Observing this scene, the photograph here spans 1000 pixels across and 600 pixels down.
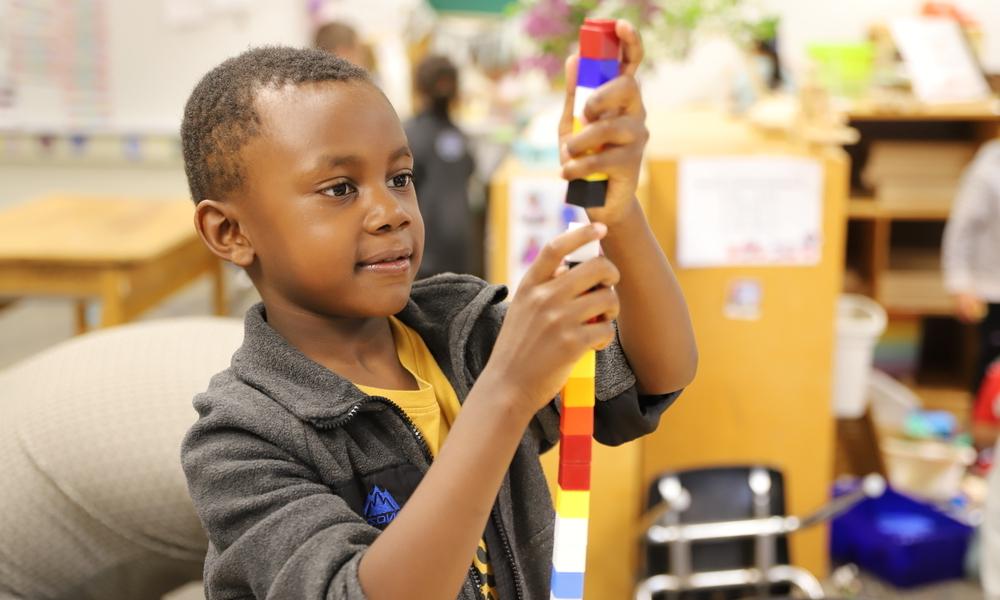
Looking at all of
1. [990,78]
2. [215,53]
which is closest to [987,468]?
[990,78]

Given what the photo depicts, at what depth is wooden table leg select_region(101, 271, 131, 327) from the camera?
8.46 feet

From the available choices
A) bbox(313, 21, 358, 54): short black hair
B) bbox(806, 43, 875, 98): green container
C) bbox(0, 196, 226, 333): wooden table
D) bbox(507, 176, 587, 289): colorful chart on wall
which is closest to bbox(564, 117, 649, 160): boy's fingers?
bbox(507, 176, 587, 289): colorful chart on wall

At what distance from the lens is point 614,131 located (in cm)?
65

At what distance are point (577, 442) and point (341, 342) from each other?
10.4 inches

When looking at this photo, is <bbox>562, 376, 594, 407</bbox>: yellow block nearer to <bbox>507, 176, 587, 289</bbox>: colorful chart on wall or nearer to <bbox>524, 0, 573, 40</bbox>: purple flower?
<bbox>507, 176, 587, 289</bbox>: colorful chart on wall

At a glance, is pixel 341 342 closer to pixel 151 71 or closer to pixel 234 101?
pixel 234 101

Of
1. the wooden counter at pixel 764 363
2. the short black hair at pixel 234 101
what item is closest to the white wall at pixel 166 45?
the wooden counter at pixel 764 363

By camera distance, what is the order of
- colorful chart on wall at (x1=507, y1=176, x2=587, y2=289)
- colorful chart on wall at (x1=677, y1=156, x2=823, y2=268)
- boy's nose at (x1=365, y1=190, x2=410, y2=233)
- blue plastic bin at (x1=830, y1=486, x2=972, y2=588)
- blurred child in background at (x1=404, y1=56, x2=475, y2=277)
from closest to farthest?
boy's nose at (x1=365, y1=190, x2=410, y2=233) → colorful chart on wall at (x1=507, y1=176, x2=587, y2=289) → colorful chart on wall at (x1=677, y1=156, x2=823, y2=268) → blue plastic bin at (x1=830, y1=486, x2=972, y2=588) → blurred child in background at (x1=404, y1=56, x2=475, y2=277)

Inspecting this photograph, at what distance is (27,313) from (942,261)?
400cm

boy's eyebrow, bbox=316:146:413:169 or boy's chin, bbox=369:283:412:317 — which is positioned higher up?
boy's eyebrow, bbox=316:146:413:169

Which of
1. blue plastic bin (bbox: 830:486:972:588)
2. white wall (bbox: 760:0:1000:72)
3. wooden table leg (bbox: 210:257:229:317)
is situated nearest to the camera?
blue plastic bin (bbox: 830:486:972:588)

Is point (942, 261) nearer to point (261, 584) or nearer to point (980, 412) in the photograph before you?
point (980, 412)

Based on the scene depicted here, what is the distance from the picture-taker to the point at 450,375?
0.93 metres

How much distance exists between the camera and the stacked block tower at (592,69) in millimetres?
634
